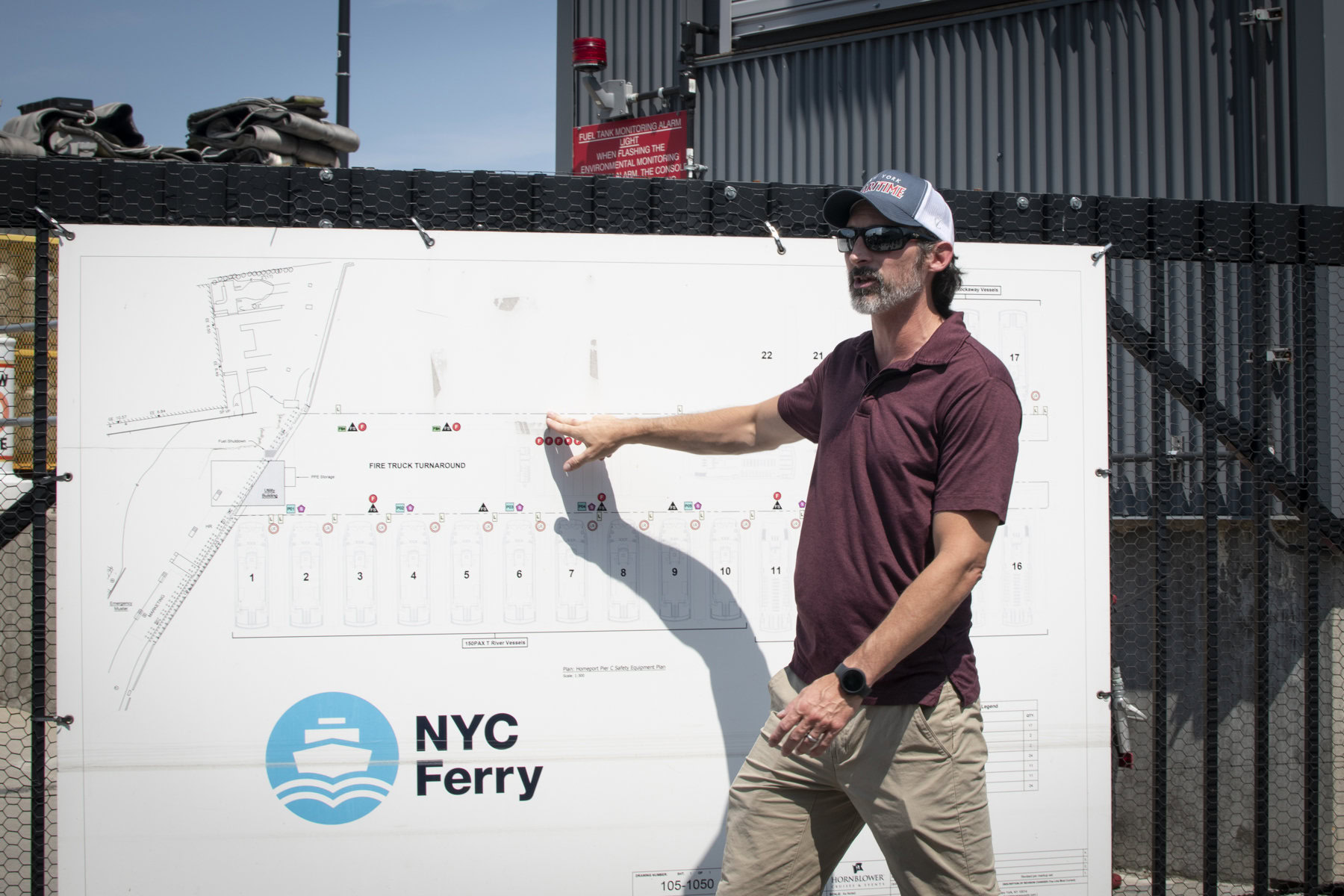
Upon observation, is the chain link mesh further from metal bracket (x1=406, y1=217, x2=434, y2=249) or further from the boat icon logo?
metal bracket (x1=406, y1=217, x2=434, y2=249)

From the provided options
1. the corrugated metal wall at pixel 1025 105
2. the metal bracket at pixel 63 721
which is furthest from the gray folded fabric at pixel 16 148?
the corrugated metal wall at pixel 1025 105

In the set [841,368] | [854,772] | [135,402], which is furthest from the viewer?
[135,402]

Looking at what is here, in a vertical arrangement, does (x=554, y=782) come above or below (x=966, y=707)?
below

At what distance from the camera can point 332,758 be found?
2.74 m

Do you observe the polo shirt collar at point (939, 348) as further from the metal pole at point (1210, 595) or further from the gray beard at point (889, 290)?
the metal pole at point (1210, 595)

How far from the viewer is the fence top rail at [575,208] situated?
273cm

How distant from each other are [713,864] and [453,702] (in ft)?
2.91

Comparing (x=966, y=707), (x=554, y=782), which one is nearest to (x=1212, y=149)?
(x=966, y=707)

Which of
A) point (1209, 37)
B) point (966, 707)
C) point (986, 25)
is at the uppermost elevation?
point (986, 25)

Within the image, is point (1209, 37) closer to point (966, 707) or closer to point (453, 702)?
point (966, 707)

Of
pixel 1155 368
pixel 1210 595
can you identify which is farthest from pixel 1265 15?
pixel 1210 595

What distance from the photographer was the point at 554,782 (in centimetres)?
282

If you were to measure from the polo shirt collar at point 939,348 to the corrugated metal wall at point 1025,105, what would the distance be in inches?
152

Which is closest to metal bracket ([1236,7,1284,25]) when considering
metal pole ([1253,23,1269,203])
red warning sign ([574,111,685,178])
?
metal pole ([1253,23,1269,203])
